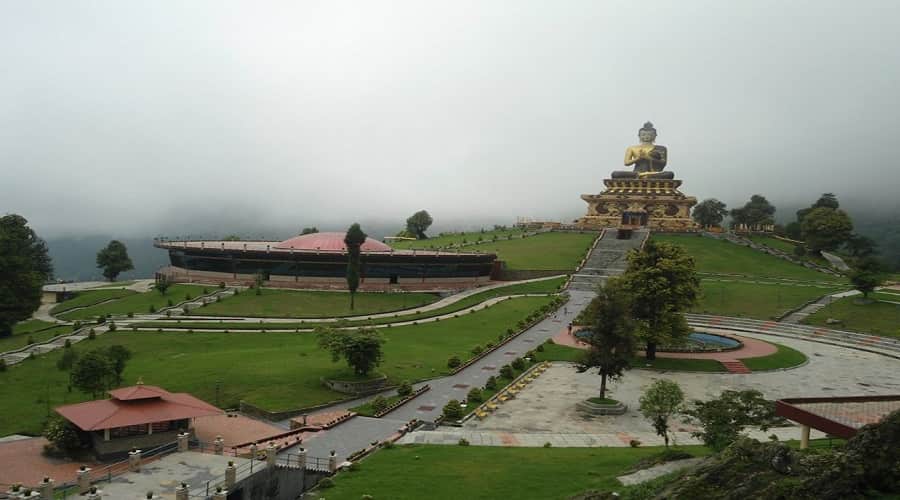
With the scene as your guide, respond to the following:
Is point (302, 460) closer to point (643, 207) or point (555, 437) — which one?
point (555, 437)

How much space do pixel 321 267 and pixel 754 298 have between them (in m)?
48.2

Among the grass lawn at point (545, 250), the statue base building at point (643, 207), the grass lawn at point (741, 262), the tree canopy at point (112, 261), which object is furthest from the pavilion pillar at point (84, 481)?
the statue base building at point (643, 207)

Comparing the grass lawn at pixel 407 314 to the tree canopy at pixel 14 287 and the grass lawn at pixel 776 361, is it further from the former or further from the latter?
the grass lawn at pixel 776 361

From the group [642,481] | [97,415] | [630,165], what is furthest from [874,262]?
[630,165]

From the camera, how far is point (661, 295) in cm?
4253

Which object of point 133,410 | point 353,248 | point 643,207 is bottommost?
point 133,410

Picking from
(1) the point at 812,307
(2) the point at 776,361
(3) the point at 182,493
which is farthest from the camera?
(1) the point at 812,307

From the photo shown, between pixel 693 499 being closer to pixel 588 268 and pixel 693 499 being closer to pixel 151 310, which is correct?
pixel 151 310

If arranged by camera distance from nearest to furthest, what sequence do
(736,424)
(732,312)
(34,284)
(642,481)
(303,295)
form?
A: 1. (642,481)
2. (736,424)
3. (34,284)
4. (732,312)
5. (303,295)

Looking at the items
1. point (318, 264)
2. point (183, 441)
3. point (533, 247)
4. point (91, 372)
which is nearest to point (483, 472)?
point (183, 441)

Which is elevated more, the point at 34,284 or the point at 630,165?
the point at 630,165

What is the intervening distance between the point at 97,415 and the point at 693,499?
23.0m

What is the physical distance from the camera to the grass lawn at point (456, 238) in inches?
4323

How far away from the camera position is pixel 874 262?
59875 mm
